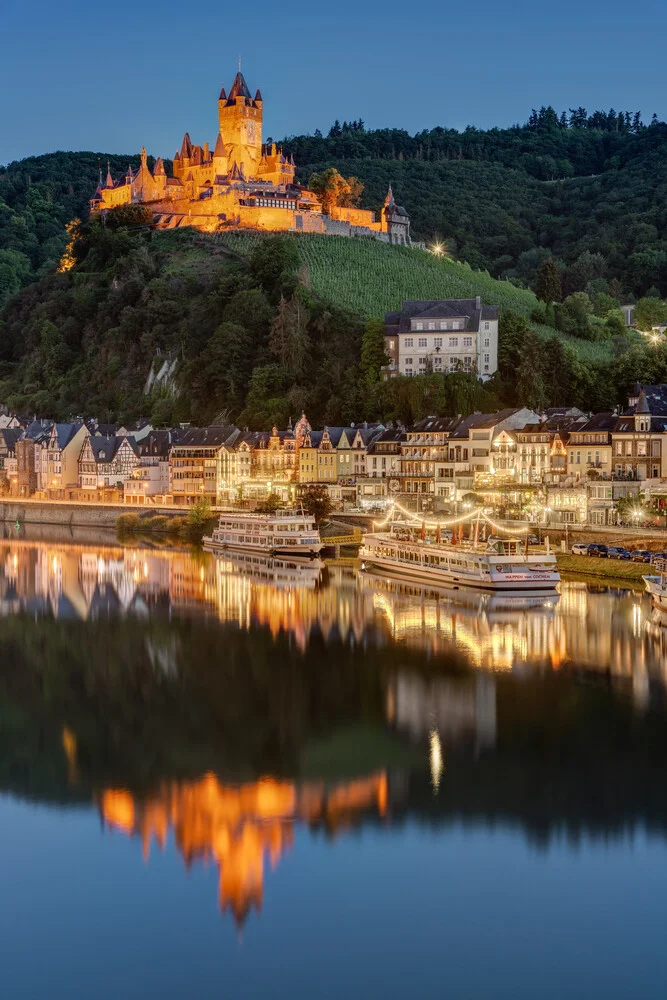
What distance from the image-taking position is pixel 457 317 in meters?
54.3

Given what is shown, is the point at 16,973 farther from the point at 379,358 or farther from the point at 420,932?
the point at 379,358

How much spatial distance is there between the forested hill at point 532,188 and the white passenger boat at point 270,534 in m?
37.9

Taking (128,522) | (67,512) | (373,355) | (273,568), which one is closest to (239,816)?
(273,568)

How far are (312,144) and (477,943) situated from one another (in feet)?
357

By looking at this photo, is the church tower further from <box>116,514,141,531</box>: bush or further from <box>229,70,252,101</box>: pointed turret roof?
<box>116,514,141,531</box>: bush

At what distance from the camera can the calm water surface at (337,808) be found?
11352 millimetres

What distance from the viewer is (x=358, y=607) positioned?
91.7 ft

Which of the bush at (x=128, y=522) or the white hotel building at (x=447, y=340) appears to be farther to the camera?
the white hotel building at (x=447, y=340)

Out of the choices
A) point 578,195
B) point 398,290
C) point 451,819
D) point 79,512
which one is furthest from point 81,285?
point 451,819

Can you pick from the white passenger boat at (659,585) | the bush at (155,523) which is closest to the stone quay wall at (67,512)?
the bush at (155,523)

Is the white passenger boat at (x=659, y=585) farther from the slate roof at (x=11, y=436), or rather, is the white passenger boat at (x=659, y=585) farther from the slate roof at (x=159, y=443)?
the slate roof at (x=11, y=436)

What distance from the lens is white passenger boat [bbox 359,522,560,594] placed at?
2939 cm

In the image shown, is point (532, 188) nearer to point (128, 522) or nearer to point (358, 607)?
point (128, 522)

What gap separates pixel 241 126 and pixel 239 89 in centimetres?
268
